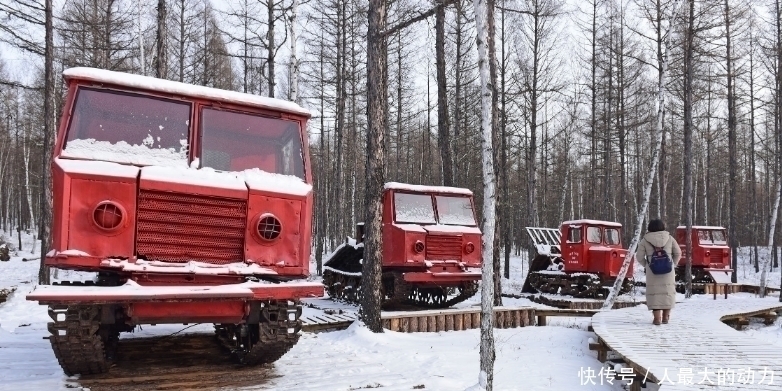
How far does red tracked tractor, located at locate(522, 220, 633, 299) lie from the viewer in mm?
16828

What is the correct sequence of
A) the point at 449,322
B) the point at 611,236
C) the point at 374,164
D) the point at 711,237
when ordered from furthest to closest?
the point at 711,237 < the point at 611,236 < the point at 449,322 < the point at 374,164

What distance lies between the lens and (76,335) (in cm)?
Answer: 460

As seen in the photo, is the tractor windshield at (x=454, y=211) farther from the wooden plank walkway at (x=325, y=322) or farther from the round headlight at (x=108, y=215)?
the round headlight at (x=108, y=215)

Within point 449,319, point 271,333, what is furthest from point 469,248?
point 271,333

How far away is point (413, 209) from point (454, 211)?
3.18 ft

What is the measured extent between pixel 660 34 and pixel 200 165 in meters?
17.5

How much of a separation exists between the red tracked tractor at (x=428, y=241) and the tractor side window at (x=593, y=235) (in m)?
6.39

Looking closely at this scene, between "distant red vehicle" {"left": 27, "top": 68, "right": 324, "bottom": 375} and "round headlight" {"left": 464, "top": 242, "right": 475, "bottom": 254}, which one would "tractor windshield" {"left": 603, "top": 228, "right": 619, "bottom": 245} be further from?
"distant red vehicle" {"left": 27, "top": 68, "right": 324, "bottom": 375}

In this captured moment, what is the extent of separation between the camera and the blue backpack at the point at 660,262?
27.5 ft

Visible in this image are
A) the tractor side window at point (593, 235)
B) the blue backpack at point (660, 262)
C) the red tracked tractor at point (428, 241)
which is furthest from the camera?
the tractor side window at point (593, 235)

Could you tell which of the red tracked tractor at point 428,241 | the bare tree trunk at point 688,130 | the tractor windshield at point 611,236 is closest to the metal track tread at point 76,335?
the red tracked tractor at point 428,241

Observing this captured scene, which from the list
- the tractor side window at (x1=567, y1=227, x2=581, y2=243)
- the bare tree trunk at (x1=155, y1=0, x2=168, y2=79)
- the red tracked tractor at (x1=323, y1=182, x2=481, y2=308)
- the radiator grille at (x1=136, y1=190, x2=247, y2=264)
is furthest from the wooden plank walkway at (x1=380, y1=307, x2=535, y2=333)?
the bare tree trunk at (x1=155, y1=0, x2=168, y2=79)

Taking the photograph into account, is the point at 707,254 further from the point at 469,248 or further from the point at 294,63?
the point at 294,63

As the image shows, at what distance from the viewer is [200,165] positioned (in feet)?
17.6
